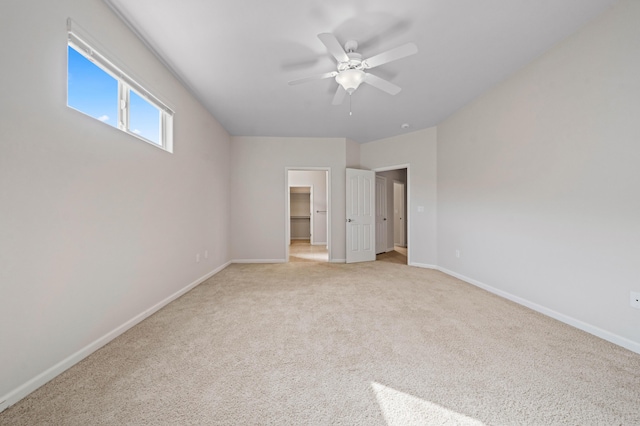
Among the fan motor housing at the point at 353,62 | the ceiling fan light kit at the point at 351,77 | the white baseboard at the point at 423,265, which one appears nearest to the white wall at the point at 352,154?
the white baseboard at the point at 423,265

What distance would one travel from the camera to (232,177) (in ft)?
16.9

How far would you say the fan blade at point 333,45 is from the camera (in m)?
1.90

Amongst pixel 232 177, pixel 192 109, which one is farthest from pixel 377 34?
pixel 232 177

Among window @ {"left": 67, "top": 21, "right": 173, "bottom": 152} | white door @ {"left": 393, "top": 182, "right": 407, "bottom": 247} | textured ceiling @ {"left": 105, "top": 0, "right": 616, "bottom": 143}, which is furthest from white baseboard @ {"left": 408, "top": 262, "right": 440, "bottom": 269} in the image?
window @ {"left": 67, "top": 21, "right": 173, "bottom": 152}

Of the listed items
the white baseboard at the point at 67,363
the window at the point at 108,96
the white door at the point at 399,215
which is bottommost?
the white baseboard at the point at 67,363

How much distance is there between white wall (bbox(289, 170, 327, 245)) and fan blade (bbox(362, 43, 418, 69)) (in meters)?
5.74

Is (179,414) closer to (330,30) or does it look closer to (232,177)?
(330,30)

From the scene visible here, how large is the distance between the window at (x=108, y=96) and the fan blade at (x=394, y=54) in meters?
2.13

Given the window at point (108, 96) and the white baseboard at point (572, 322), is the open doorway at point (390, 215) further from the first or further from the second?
the window at point (108, 96)

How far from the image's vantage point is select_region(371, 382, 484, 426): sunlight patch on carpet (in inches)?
47.0

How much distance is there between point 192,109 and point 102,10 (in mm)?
1519

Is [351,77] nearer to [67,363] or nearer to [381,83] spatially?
[381,83]

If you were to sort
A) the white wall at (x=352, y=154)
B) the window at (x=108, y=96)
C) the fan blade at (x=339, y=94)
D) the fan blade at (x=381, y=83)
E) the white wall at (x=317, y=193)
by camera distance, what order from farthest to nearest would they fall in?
the white wall at (x=317, y=193), the white wall at (x=352, y=154), the fan blade at (x=339, y=94), the fan blade at (x=381, y=83), the window at (x=108, y=96)

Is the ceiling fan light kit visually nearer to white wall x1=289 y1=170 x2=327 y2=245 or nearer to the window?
the window
